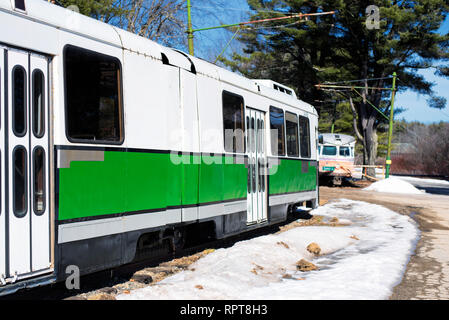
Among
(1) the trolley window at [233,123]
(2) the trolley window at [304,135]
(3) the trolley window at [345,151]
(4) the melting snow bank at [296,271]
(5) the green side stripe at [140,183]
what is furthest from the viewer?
(3) the trolley window at [345,151]

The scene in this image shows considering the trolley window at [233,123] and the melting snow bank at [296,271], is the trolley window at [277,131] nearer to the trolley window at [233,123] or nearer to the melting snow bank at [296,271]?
the trolley window at [233,123]

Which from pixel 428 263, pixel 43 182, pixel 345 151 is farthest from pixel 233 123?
pixel 345 151

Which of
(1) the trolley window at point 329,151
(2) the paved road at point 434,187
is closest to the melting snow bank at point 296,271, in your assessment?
(2) the paved road at point 434,187

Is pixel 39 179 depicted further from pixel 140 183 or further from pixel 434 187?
pixel 434 187

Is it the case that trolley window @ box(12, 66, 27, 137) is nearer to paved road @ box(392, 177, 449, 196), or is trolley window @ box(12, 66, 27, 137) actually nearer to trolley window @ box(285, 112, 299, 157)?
trolley window @ box(285, 112, 299, 157)

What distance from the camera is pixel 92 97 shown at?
19.5 ft

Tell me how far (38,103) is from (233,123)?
4739mm

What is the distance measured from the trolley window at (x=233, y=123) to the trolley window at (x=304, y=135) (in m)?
4.03

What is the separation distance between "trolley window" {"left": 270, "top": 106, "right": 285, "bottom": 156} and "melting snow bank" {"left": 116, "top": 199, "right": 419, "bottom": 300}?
1.89 m


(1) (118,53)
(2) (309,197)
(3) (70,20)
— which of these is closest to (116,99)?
(1) (118,53)

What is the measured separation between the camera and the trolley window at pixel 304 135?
13672mm
